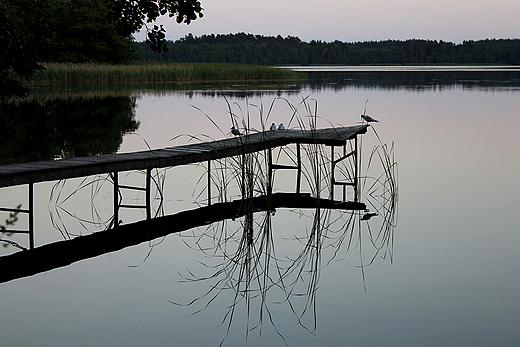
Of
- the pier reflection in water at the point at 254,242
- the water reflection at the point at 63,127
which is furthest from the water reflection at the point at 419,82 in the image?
the pier reflection in water at the point at 254,242

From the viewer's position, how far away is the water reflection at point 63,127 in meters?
8.38

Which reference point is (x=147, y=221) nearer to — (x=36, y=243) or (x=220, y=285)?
(x=36, y=243)

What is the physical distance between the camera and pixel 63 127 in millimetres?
11148

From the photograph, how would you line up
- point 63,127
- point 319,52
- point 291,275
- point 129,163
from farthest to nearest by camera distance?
point 319,52 → point 63,127 → point 129,163 → point 291,275

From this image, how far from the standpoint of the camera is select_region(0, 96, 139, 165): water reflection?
27.5 feet

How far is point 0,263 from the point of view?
155 inches

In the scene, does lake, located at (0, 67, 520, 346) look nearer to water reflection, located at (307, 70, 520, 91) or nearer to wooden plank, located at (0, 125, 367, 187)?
wooden plank, located at (0, 125, 367, 187)

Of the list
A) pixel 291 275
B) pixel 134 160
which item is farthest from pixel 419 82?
pixel 291 275

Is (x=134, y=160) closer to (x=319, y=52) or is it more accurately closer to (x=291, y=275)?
(x=291, y=275)

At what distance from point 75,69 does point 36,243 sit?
22.4 meters

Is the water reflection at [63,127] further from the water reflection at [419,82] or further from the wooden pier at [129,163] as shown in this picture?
the water reflection at [419,82]

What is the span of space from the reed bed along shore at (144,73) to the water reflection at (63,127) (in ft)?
27.1

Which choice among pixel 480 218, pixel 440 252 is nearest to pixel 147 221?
pixel 440 252

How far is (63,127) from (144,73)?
1717cm
